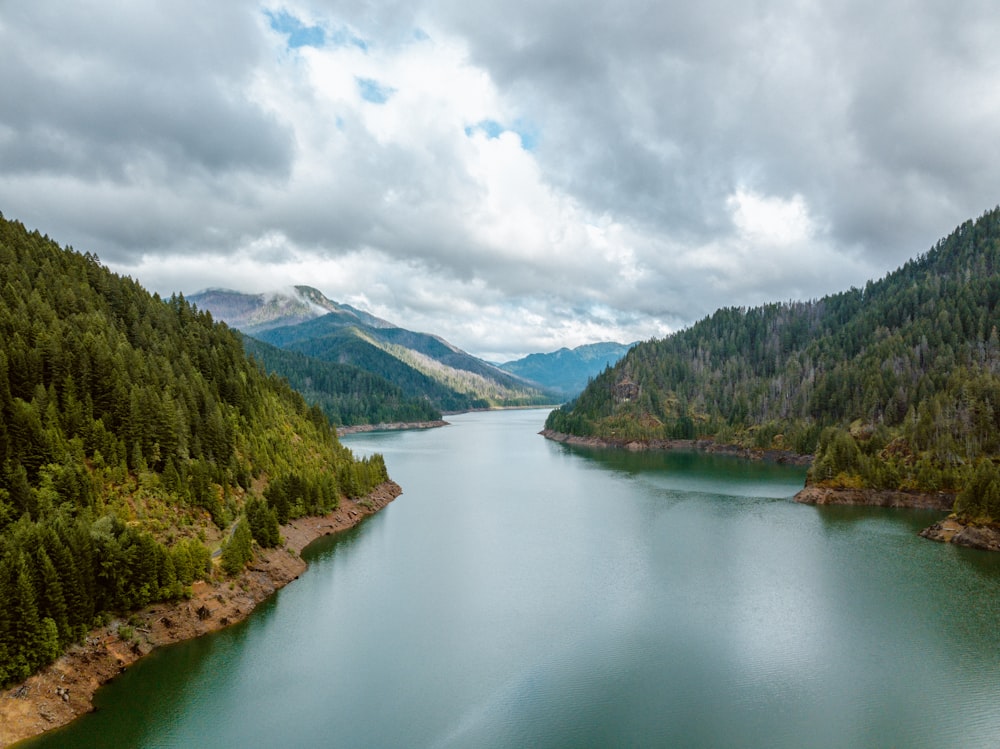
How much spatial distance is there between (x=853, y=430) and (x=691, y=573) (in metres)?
92.5

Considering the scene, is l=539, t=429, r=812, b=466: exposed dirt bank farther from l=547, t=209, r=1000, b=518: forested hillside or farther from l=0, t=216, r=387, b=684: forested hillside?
l=0, t=216, r=387, b=684: forested hillside

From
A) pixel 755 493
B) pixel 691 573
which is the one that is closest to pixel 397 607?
pixel 691 573

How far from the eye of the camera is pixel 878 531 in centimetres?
7525

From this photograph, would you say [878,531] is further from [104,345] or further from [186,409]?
[104,345]

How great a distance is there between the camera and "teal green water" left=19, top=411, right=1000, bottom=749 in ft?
106

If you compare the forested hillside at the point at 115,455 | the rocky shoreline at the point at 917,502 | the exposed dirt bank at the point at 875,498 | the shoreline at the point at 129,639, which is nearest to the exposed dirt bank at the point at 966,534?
the rocky shoreline at the point at 917,502

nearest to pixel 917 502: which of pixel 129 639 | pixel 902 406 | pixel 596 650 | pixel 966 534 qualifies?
pixel 966 534

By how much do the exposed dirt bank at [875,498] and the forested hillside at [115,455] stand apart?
68540 millimetres

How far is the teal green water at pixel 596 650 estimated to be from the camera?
3219 centimetres

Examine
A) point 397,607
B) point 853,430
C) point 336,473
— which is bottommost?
point 397,607

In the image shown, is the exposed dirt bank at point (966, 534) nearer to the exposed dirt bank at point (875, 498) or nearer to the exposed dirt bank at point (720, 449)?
the exposed dirt bank at point (875, 498)

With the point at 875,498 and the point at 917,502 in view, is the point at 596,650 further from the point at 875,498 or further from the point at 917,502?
the point at 917,502

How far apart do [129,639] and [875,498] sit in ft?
312

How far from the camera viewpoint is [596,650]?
135 ft
